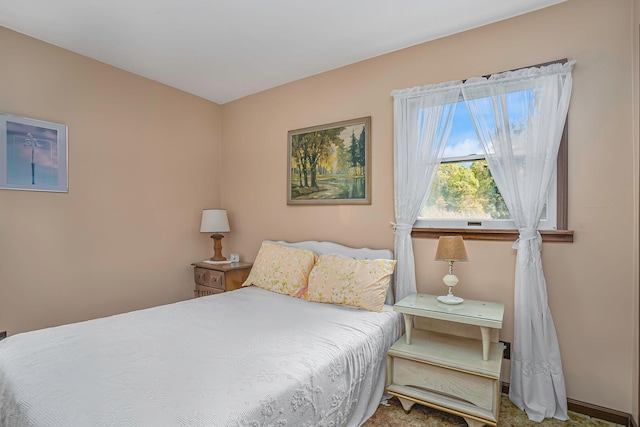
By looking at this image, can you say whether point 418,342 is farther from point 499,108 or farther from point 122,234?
point 122,234

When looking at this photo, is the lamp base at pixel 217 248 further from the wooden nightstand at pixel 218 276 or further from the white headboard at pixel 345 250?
the white headboard at pixel 345 250

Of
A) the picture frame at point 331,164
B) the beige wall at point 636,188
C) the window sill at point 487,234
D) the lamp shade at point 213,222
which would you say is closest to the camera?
the beige wall at point 636,188

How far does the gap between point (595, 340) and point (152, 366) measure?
98.5 inches

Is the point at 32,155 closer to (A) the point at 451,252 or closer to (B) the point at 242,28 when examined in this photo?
(B) the point at 242,28

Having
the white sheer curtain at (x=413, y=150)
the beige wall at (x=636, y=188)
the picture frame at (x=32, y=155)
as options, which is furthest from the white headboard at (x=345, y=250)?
the picture frame at (x=32, y=155)

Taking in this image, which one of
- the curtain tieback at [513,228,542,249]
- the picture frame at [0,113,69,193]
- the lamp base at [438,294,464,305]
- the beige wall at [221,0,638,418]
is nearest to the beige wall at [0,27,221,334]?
the picture frame at [0,113,69,193]

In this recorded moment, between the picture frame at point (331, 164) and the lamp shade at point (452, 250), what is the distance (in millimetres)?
841

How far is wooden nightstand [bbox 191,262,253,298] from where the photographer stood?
3.32 metres

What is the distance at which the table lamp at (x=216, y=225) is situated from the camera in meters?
3.58

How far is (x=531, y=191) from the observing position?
2.13 m

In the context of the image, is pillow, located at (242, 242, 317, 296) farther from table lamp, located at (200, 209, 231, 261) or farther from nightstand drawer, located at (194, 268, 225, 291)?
table lamp, located at (200, 209, 231, 261)

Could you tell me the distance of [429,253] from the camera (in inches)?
101

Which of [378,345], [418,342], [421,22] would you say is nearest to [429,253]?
[418,342]

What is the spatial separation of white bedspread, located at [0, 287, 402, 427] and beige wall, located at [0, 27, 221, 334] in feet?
2.91
